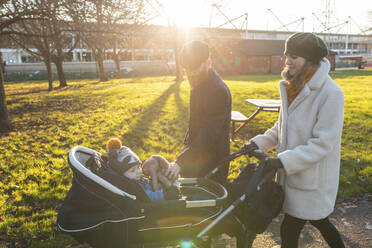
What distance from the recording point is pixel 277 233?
3605mm

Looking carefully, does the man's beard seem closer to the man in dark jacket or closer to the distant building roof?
the man in dark jacket

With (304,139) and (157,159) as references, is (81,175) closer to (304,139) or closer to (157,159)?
(157,159)

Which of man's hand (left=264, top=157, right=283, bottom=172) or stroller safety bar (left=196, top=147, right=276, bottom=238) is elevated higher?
man's hand (left=264, top=157, right=283, bottom=172)

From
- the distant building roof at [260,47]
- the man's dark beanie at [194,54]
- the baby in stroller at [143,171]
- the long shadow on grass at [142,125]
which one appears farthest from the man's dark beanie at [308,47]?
the distant building roof at [260,47]

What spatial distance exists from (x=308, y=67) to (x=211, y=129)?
1014mm

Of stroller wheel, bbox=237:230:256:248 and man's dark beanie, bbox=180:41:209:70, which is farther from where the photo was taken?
man's dark beanie, bbox=180:41:209:70

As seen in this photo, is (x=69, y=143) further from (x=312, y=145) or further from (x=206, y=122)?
(x=312, y=145)

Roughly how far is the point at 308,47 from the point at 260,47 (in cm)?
4915

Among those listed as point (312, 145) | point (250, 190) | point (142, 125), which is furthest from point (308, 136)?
point (142, 125)

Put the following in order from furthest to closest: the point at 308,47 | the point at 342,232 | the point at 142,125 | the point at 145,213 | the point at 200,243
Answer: the point at 142,125 < the point at 342,232 < the point at 200,243 < the point at 145,213 < the point at 308,47

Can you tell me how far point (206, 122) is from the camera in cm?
279

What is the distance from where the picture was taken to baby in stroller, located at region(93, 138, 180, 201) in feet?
8.46

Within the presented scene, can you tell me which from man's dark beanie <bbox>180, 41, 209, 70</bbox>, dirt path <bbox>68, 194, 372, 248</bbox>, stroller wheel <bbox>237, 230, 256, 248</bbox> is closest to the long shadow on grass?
dirt path <bbox>68, 194, 372, 248</bbox>

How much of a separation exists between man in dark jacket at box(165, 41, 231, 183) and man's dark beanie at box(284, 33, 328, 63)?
77 centimetres
